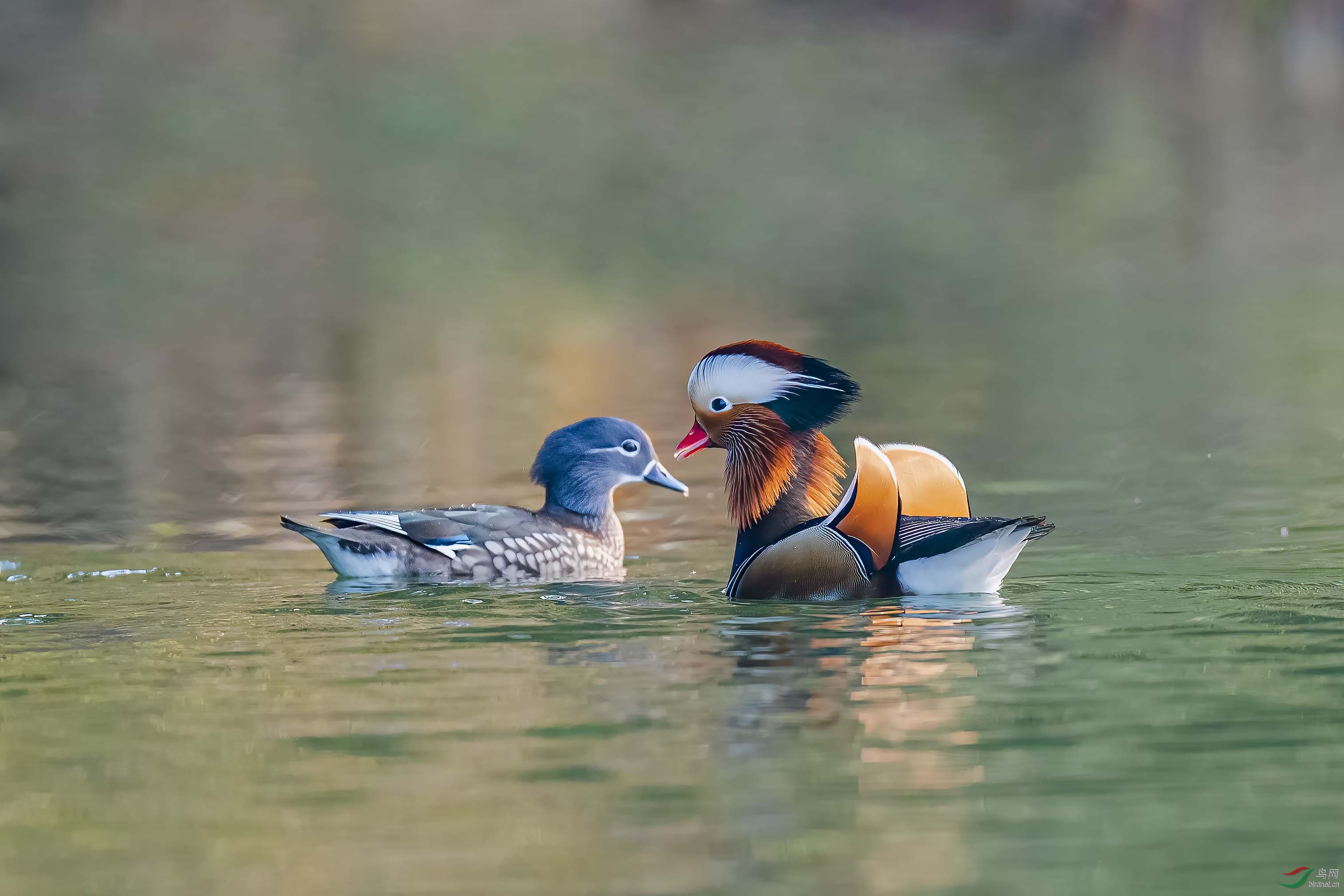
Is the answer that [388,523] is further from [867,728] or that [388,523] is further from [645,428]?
[645,428]

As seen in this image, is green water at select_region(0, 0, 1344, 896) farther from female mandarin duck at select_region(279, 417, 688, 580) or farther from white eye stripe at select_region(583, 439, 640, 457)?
white eye stripe at select_region(583, 439, 640, 457)

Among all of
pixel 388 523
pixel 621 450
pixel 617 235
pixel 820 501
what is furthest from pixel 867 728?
pixel 617 235

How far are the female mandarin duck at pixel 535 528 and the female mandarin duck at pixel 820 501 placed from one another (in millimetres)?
1139

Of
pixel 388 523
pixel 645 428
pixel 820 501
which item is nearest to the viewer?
pixel 820 501

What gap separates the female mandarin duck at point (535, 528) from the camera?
9.66m

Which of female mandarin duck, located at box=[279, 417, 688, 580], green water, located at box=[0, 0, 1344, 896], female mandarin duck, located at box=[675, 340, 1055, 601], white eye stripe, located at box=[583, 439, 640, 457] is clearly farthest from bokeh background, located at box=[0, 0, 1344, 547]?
female mandarin duck, located at box=[675, 340, 1055, 601]

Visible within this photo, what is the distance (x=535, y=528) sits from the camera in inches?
395

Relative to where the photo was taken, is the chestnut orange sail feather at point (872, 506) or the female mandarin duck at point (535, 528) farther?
the female mandarin duck at point (535, 528)

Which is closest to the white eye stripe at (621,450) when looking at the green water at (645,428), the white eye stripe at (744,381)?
the green water at (645,428)

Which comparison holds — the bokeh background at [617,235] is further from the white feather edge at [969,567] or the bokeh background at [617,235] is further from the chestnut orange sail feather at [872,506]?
the chestnut orange sail feather at [872,506]

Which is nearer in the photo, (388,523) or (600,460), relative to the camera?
(388,523)

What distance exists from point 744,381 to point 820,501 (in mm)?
651

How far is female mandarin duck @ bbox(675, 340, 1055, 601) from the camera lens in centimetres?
841

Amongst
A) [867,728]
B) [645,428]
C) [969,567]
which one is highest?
[645,428]
